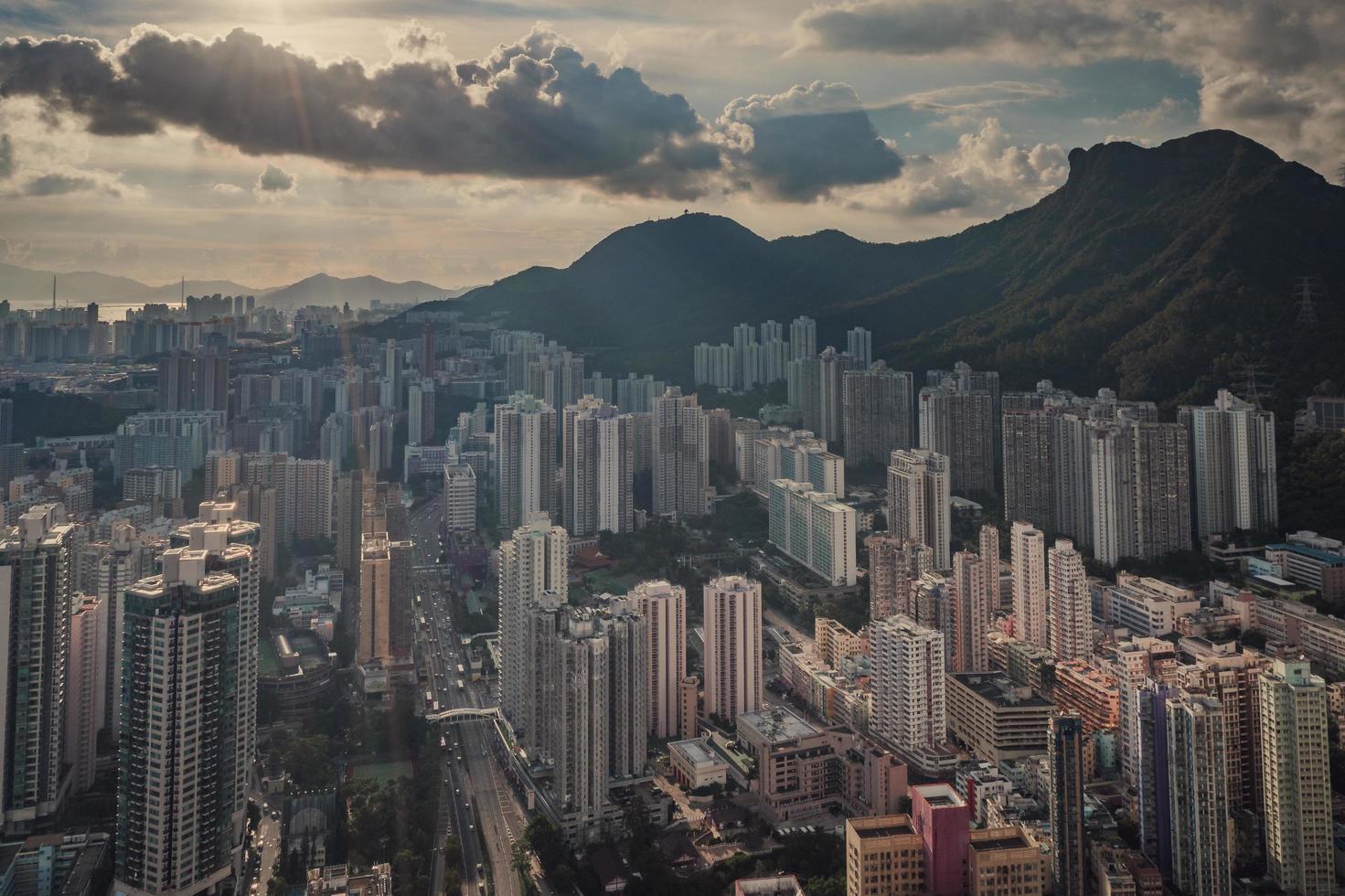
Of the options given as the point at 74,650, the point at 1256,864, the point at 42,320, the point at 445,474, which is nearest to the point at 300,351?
the point at 42,320

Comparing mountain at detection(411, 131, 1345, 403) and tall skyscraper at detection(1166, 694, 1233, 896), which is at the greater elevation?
mountain at detection(411, 131, 1345, 403)

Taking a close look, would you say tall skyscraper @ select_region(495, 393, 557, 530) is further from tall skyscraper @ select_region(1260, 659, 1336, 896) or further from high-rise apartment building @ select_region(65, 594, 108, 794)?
tall skyscraper @ select_region(1260, 659, 1336, 896)

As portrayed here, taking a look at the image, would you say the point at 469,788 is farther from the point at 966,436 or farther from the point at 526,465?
the point at 966,436

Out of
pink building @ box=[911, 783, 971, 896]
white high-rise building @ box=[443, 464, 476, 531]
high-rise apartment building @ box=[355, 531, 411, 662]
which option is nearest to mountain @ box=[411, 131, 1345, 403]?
white high-rise building @ box=[443, 464, 476, 531]

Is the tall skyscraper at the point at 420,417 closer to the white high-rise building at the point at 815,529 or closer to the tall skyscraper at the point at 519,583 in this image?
the white high-rise building at the point at 815,529

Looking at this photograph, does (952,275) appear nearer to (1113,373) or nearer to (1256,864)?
(1113,373)

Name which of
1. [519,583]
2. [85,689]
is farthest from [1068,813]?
[85,689]
